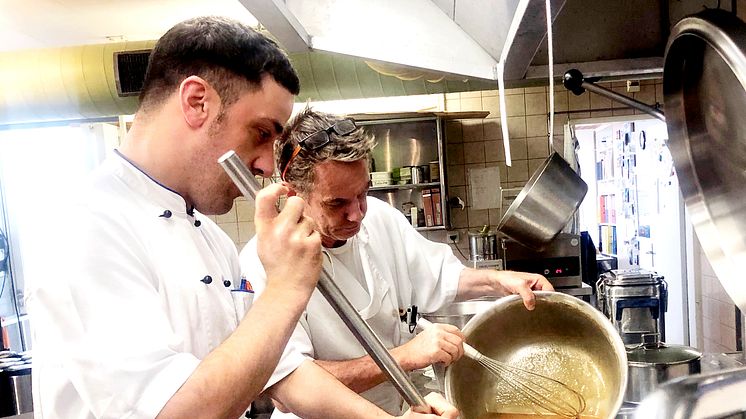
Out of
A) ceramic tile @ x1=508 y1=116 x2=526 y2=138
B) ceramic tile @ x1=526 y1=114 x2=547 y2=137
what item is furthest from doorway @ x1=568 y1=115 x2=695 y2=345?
ceramic tile @ x1=508 y1=116 x2=526 y2=138

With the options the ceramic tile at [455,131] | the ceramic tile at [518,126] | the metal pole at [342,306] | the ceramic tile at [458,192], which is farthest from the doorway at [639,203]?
the metal pole at [342,306]

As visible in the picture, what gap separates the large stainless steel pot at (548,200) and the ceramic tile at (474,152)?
2.87 metres

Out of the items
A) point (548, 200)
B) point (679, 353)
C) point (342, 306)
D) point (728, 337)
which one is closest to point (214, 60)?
point (342, 306)

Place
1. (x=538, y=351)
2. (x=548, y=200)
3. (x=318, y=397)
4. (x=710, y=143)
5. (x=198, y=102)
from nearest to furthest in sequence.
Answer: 1. (x=198, y=102)
2. (x=710, y=143)
3. (x=318, y=397)
4. (x=538, y=351)
5. (x=548, y=200)

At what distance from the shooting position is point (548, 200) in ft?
5.41

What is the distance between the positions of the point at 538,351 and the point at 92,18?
3.40 meters

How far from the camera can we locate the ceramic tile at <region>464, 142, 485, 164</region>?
4535 mm

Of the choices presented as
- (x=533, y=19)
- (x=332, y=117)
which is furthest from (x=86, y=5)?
(x=533, y=19)

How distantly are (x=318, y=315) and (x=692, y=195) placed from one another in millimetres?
953

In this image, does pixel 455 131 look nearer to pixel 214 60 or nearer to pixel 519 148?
pixel 519 148

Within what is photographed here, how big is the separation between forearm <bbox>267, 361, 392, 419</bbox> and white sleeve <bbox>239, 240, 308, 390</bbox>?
0.02 m

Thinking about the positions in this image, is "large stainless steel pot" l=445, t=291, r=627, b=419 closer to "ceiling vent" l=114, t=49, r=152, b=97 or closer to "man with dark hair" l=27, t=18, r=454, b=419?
"man with dark hair" l=27, t=18, r=454, b=419

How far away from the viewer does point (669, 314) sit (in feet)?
15.7

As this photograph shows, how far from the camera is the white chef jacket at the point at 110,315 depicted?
769mm
